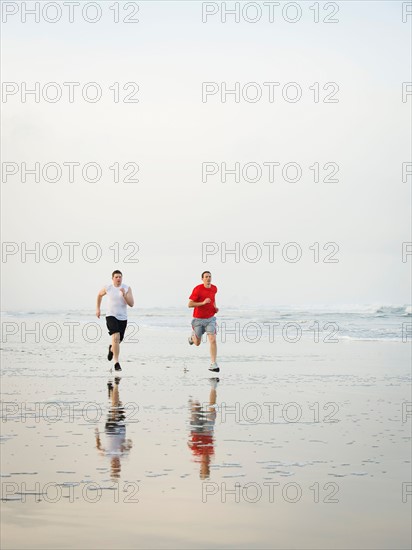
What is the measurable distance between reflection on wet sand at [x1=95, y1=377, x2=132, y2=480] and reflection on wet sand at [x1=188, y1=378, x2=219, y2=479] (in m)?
0.62

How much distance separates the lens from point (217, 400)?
12539mm

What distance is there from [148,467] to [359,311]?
155 feet

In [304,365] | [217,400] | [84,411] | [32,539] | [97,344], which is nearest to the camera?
[32,539]

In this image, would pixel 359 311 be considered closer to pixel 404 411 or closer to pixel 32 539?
pixel 404 411

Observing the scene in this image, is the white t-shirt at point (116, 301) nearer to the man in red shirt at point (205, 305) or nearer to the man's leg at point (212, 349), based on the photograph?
the man in red shirt at point (205, 305)

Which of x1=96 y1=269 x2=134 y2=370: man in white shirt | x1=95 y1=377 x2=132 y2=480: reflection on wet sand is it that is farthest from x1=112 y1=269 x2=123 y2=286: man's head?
x1=95 y1=377 x2=132 y2=480: reflection on wet sand

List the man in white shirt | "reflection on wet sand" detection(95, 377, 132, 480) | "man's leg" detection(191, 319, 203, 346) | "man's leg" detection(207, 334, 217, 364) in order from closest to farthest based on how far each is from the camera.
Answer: "reflection on wet sand" detection(95, 377, 132, 480) → "man's leg" detection(207, 334, 217, 364) → the man in white shirt → "man's leg" detection(191, 319, 203, 346)

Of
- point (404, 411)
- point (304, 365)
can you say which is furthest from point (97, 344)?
point (404, 411)

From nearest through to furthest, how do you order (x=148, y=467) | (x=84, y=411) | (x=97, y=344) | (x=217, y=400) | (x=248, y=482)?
1. (x=248, y=482)
2. (x=148, y=467)
3. (x=84, y=411)
4. (x=217, y=400)
5. (x=97, y=344)

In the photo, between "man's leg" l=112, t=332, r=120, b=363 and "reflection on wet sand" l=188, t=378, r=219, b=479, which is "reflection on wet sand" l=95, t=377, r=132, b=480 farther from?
"man's leg" l=112, t=332, r=120, b=363

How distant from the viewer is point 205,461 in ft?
25.9

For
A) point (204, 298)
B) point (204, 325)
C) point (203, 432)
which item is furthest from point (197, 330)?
point (203, 432)

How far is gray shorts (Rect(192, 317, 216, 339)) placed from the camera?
1748cm

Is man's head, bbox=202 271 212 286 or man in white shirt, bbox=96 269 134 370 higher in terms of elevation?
man's head, bbox=202 271 212 286
